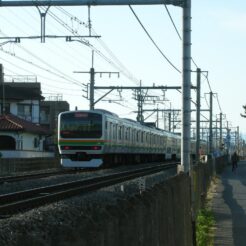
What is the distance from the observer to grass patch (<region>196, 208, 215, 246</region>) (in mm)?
11997

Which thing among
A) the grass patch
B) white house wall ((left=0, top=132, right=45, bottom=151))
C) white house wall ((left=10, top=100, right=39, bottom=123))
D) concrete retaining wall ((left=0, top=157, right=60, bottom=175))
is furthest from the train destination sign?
white house wall ((left=10, top=100, right=39, bottom=123))

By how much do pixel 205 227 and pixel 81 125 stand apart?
18807 millimetres

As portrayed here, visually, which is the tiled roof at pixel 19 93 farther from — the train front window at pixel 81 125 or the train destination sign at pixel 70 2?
the train destination sign at pixel 70 2

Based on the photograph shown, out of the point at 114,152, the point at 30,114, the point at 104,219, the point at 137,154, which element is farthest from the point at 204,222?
the point at 30,114

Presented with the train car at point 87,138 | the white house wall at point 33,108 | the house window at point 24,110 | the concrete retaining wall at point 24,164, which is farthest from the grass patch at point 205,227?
the house window at point 24,110

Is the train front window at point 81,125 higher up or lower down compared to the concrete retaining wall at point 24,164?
higher up

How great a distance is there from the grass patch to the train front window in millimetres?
15232

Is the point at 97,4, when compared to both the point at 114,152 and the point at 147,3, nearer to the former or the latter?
the point at 147,3

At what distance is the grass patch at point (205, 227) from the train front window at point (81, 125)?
15232 millimetres

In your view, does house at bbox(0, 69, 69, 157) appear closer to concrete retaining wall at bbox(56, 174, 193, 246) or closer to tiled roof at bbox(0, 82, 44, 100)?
tiled roof at bbox(0, 82, 44, 100)

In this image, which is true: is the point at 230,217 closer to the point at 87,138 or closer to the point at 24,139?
the point at 87,138

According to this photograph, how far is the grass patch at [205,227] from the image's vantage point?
12.0m

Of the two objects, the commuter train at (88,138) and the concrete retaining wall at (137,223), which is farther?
the commuter train at (88,138)

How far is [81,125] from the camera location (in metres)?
32.0
